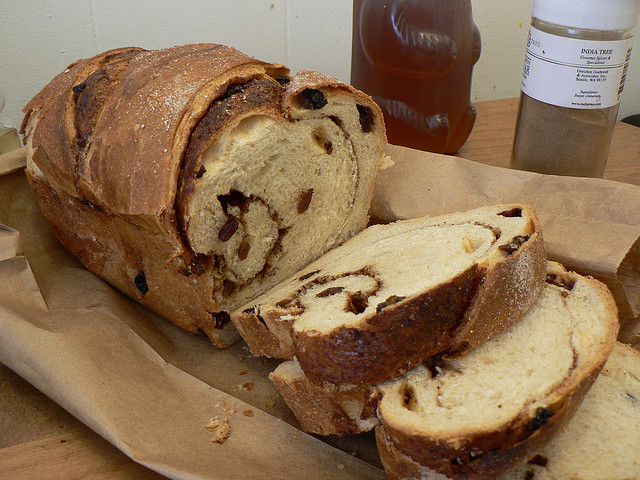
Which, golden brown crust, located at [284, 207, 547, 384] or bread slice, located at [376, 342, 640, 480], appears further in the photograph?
golden brown crust, located at [284, 207, 547, 384]

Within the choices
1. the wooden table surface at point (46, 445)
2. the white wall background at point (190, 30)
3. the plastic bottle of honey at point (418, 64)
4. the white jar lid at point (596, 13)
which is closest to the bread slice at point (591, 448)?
the wooden table surface at point (46, 445)

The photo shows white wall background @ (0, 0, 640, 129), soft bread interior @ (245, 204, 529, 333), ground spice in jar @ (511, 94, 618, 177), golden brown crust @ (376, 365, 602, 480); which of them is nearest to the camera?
golden brown crust @ (376, 365, 602, 480)

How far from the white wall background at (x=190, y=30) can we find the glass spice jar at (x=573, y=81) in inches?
50.9

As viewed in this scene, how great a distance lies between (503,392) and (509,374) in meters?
0.07

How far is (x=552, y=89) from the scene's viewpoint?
1.89 meters

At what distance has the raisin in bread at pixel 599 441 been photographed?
46.5 inches

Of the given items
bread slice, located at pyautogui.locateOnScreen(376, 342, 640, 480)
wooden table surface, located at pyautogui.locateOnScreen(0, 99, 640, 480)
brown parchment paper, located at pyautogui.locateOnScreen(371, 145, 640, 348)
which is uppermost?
brown parchment paper, located at pyautogui.locateOnScreen(371, 145, 640, 348)

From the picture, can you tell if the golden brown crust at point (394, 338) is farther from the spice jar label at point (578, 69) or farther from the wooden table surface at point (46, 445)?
the spice jar label at point (578, 69)

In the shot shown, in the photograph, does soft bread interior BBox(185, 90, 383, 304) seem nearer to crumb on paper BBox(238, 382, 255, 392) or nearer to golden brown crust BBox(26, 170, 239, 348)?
golden brown crust BBox(26, 170, 239, 348)

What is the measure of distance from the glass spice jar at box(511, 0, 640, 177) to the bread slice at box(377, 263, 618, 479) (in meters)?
0.64

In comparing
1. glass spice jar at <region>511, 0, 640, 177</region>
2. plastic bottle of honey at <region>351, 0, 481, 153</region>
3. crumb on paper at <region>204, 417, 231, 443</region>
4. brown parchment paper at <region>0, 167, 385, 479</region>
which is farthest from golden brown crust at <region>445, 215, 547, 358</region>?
plastic bottle of honey at <region>351, 0, 481, 153</region>

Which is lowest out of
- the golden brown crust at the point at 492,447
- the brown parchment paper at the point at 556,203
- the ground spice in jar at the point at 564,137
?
the golden brown crust at the point at 492,447

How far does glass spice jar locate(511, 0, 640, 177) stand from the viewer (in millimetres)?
1765

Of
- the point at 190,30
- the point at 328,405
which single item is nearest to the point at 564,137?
the point at 328,405
